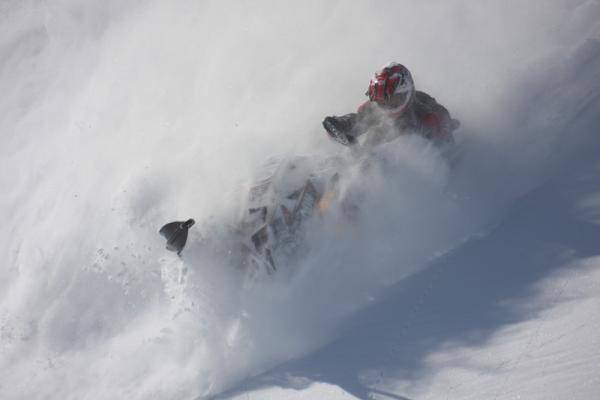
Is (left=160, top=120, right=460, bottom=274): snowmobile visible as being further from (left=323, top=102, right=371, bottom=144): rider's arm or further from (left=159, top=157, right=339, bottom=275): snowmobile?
(left=323, top=102, right=371, bottom=144): rider's arm

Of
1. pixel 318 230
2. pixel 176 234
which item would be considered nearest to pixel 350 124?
pixel 318 230

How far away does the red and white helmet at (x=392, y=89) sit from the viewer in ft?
22.2

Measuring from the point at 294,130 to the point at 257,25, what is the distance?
4057 mm

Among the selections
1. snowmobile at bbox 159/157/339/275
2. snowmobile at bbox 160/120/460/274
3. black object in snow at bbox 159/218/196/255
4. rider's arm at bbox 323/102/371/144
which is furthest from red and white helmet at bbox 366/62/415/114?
black object in snow at bbox 159/218/196/255

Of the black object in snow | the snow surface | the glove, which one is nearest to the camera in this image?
the snow surface

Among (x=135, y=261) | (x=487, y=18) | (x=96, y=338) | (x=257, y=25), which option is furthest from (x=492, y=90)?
(x=96, y=338)

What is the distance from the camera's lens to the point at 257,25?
11.1 metres

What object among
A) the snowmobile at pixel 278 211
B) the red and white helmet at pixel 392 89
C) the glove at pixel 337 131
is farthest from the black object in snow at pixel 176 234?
the red and white helmet at pixel 392 89

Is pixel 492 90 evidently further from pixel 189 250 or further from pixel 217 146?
pixel 189 250

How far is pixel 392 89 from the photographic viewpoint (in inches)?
266

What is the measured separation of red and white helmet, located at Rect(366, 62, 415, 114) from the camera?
22.2 feet

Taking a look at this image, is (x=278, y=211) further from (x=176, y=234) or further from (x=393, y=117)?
(x=393, y=117)

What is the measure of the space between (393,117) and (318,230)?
212 centimetres

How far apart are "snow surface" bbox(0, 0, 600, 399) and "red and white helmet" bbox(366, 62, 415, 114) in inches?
24.7
